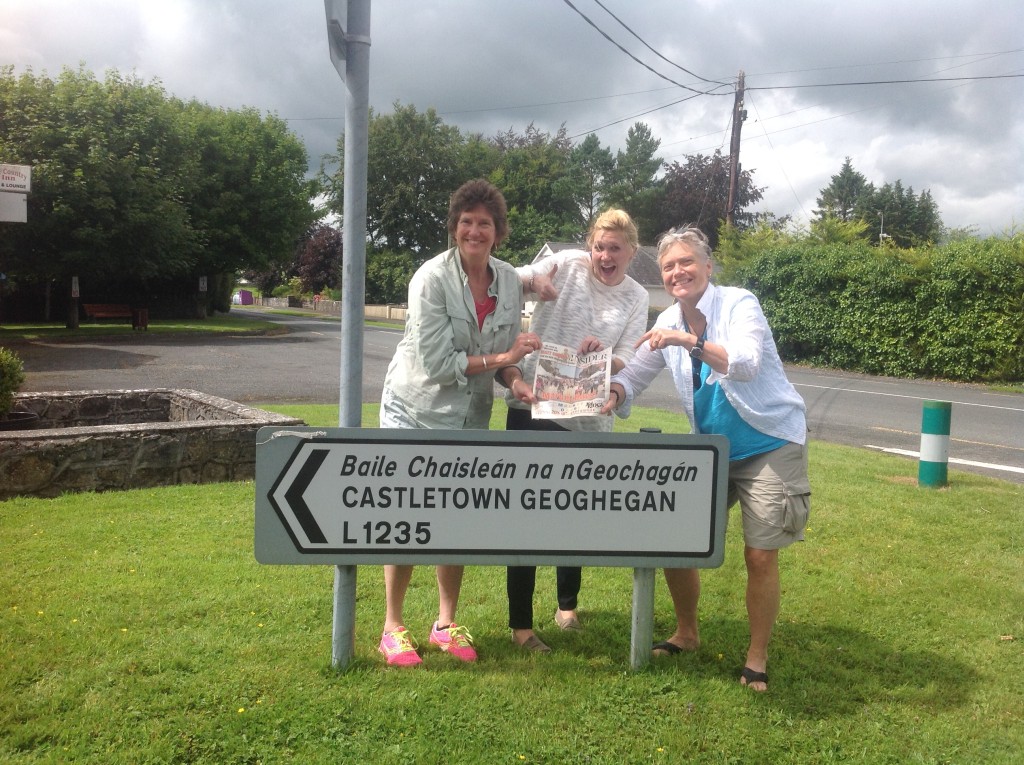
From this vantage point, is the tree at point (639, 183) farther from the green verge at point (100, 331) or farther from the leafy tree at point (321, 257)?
the green verge at point (100, 331)

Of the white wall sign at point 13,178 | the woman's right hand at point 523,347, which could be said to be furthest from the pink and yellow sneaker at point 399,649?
the white wall sign at point 13,178

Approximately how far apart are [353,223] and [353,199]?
88 mm

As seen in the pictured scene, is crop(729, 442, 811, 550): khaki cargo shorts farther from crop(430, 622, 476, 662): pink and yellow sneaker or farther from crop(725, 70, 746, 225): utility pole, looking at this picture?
crop(725, 70, 746, 225): utility pole

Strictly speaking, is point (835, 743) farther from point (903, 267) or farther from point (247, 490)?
point (903, 267)

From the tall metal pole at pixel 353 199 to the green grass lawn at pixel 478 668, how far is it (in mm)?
496

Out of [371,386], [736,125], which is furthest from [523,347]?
[736,125]

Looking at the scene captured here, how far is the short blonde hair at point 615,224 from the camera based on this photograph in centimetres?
359

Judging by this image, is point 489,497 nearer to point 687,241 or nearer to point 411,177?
point 687,241

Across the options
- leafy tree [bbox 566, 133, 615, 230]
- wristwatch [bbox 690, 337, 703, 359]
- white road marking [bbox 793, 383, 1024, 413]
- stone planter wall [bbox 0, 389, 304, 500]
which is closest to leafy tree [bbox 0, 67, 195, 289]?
white road marking [bbox 793, 383, 1024, 413]

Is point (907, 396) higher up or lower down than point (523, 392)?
lower down

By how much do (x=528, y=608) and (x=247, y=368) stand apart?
14580 millimetres

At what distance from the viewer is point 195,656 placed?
344 cm

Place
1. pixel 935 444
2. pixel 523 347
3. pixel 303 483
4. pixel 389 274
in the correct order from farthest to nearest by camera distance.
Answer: pixel 389 274
pixel 935 444
pixel 523 347
pixel 303 483

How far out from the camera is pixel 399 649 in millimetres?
3488
